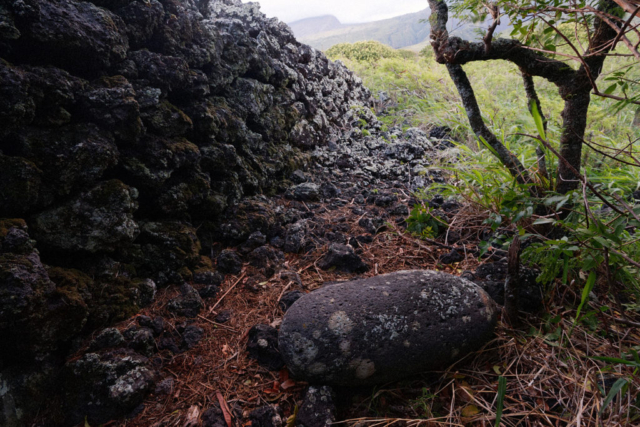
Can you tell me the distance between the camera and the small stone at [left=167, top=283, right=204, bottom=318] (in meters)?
2.10

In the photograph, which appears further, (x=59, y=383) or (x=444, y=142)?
(x=444, y=142)

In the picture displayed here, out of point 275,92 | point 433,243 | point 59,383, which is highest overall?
point 275,92

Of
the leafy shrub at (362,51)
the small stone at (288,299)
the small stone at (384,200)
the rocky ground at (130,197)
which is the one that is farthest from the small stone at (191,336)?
the leafy shrub at (362,51)

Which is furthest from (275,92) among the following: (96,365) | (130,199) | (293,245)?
(96,365)

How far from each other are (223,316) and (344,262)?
978mm

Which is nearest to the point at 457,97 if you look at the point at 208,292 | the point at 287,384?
the point at 208,292

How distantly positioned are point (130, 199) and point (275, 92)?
2627 mm

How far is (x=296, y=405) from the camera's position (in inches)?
60.6

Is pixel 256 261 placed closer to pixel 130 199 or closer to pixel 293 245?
pixel 293 245

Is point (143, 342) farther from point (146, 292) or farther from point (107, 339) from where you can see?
point (146, 292)

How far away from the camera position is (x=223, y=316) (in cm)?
212

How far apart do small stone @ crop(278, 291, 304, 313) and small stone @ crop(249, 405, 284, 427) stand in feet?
2.25

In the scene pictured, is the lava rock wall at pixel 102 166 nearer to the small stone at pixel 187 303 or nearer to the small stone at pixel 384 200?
the small stone at pixel 187 303

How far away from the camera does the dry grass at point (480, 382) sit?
132 cm
